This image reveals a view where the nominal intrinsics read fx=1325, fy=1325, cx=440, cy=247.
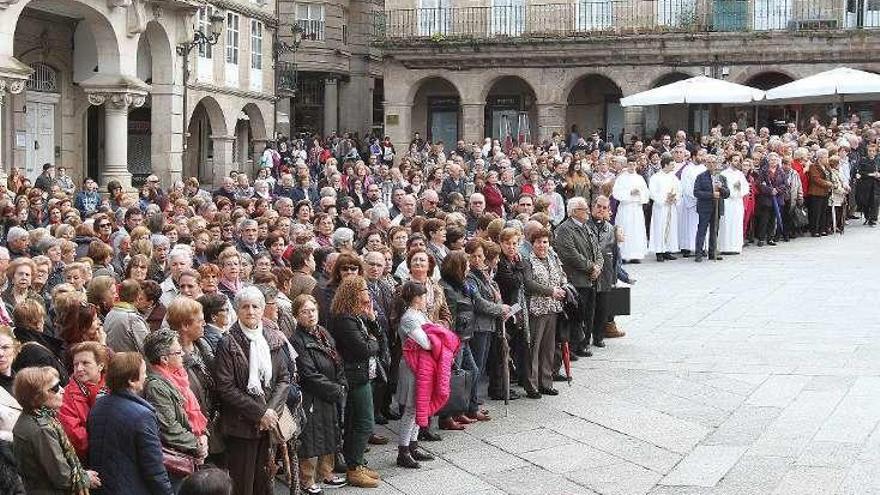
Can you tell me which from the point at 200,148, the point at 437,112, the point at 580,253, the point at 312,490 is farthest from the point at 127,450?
the point at 437,112

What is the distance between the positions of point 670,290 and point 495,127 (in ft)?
77.5

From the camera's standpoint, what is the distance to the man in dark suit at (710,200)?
22.5 m

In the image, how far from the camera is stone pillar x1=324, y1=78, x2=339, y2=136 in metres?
44.9

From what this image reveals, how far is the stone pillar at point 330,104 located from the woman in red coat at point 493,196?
76.9 ft

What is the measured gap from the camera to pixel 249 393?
9.06 meters

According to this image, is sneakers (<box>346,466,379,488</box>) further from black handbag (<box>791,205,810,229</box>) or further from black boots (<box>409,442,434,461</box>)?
black handbag (<box>791,205,810,229</box>)

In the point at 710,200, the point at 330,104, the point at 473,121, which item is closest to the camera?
the point at 710,200

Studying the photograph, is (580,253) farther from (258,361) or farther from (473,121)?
(473,121)

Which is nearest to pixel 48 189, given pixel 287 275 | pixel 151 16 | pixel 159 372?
pixel 151 16

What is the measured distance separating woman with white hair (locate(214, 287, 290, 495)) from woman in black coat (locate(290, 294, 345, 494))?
52 cm

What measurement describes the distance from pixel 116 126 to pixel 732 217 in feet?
43.0

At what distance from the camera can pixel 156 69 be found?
30.7 metres

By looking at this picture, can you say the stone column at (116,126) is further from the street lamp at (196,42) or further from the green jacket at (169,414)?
Answer: the green jacket at (169,414)

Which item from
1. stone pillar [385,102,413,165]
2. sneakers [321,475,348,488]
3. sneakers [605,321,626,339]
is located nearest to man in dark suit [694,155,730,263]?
sneakers [605,321,626,339]
